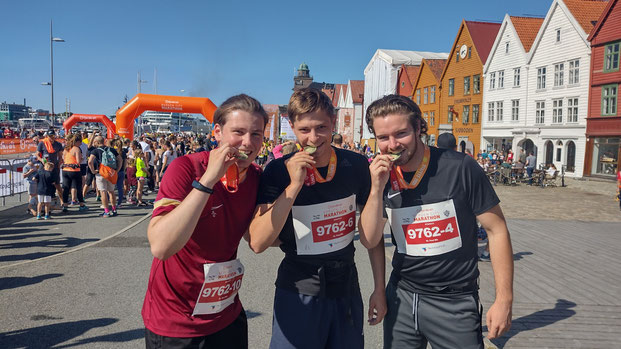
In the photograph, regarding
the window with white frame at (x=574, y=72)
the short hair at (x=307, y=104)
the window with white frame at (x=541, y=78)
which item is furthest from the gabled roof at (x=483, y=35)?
the short hair at (x=307, y=104)

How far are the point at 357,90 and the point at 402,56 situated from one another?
19.9m

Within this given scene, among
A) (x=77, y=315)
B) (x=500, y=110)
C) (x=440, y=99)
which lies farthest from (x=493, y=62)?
(x=77, y=315)

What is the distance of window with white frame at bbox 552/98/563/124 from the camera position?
1205 inches

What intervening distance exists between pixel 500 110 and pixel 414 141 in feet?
125

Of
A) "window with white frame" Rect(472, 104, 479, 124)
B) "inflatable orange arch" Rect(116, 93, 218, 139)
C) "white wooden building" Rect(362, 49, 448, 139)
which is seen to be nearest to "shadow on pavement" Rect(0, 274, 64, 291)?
"inflatable orange arch" Rect(116, 93, 218, 139)

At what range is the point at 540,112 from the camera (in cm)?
3250

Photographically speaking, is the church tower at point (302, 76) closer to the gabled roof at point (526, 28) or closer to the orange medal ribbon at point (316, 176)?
the gabled roof at point (526, 28)

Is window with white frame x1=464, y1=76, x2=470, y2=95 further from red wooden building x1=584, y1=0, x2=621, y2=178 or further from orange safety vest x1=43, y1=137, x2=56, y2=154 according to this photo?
orange safety vest x1=43, y1=137, x2=56, y2=154

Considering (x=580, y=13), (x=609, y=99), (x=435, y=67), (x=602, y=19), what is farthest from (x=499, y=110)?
(x=435, y=67)

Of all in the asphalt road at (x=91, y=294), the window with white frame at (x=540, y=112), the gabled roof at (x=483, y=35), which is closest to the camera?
the asphalt road at (x=91, y=294)

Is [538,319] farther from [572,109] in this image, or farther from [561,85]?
[561,85]

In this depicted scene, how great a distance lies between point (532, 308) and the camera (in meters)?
5.28

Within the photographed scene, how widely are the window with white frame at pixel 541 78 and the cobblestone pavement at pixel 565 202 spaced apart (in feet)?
30.7

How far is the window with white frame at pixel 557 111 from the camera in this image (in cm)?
3060
